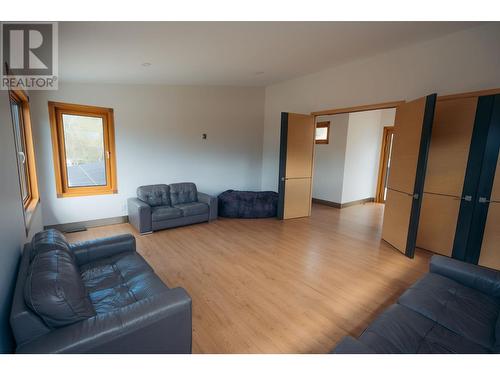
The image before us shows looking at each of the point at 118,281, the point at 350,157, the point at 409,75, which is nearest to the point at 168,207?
the point at 118,281

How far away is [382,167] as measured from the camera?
655 cm

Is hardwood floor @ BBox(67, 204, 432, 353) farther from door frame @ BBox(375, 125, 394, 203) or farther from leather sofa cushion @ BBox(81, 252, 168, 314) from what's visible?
door frame @ BBox(375, 125, 394, 203)

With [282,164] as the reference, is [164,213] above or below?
below

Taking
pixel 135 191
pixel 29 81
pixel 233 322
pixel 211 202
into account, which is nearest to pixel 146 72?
pixel 29 81

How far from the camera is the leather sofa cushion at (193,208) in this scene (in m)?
4.34

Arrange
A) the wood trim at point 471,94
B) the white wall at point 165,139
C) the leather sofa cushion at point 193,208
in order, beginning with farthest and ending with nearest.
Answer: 1. the leather sofa cushion at point 193,208
2. the white wall at point 165,139
3. the wood trim at point 471,94

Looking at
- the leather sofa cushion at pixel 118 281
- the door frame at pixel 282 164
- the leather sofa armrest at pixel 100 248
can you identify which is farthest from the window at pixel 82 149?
the door frame at pixel 282 164

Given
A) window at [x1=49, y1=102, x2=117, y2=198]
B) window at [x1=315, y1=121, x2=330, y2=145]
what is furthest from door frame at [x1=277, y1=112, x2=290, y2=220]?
window at [x1=49, y1=102, x2=117, y2=198]

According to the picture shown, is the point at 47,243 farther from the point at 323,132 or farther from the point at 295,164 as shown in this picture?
the point at 323,132

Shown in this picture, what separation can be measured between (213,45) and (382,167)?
18.3 feet

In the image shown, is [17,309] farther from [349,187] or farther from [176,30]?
[349,187]

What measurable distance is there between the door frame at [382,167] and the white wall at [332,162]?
135 cm

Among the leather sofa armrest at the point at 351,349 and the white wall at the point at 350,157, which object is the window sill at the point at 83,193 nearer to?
the leather sofa armrest at the point at 351,349
